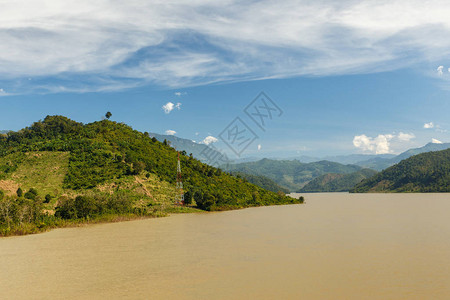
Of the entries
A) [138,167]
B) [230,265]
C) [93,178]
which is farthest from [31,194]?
[230,265]

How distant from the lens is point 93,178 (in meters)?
97.5

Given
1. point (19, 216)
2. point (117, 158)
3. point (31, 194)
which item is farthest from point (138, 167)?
point (19, 216)

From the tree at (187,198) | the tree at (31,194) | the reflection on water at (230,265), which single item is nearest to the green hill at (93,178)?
the tree at (31,194)

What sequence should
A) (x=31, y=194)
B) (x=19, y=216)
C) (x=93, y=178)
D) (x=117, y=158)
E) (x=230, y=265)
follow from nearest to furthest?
(x=230, y=265)
(x=19, y=216)
(x=31, y=194)
(x=93, y=178)
(x=117, y=158)

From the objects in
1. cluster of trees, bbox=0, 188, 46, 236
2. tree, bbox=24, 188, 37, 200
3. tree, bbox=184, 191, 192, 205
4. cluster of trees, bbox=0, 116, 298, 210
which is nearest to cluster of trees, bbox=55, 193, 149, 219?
cluster of trees, bbox=0, 188, 46, 236

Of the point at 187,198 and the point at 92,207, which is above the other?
the point at 92,207

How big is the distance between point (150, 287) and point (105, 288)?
3.72 meters

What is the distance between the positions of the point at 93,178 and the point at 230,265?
247 ft

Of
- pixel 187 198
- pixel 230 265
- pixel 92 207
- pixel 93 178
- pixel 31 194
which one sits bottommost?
pixel 230 265

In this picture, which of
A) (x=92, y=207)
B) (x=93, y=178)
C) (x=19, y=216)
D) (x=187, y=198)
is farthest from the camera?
(x=187, y=198)

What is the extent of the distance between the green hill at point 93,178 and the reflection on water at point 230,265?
15714 mm

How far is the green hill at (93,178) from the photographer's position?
236ft

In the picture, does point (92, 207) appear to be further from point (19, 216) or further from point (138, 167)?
point (138, 167)

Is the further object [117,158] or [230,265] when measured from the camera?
[117,158]
